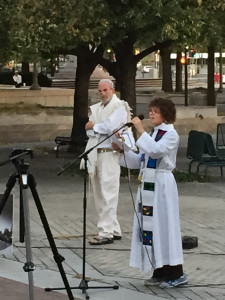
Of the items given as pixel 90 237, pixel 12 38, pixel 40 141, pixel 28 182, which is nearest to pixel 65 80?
pixel 40 141

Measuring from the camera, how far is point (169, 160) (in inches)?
323

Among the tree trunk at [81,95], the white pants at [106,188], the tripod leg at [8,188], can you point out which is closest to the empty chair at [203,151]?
the tree trunk at [81,95]

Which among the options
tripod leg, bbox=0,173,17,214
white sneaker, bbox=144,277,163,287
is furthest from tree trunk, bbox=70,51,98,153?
tripod leg, bbox=0,173,17,214

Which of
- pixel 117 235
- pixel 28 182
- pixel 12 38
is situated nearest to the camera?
pixel 28 182

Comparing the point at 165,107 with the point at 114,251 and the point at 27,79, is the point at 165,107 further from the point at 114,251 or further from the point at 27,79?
the point at 27,79

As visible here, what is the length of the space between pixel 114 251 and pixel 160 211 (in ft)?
6.68

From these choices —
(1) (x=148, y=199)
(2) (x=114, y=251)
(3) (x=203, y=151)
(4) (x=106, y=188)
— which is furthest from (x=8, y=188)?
(3) (x=203, y=151)

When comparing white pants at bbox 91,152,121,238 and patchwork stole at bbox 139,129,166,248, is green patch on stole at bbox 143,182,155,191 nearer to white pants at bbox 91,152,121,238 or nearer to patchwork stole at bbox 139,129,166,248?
patchwork stole at bbox 139,129,166,248

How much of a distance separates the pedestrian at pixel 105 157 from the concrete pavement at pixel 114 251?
0.89 ft

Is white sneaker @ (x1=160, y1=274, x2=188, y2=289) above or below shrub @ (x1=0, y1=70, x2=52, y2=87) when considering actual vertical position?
above

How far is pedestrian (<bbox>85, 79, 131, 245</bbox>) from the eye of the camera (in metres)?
10.0

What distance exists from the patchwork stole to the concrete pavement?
0.50 meters

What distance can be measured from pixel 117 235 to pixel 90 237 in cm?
38

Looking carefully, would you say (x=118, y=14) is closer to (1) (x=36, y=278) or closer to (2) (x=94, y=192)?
(2) (x=94, y=192)
